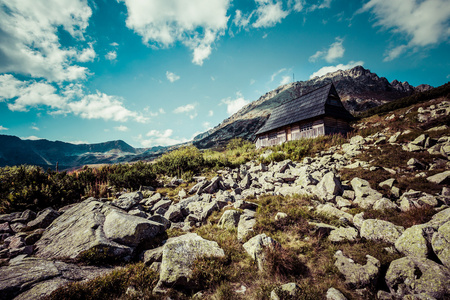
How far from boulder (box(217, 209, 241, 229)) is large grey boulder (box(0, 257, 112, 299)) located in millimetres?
3547

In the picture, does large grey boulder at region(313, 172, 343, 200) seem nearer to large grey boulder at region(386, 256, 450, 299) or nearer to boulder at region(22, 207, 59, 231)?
large grey boulder at region(386, 256, 450, 299)

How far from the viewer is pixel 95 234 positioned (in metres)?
4.94

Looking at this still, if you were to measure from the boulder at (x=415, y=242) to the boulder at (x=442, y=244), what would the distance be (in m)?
0.13

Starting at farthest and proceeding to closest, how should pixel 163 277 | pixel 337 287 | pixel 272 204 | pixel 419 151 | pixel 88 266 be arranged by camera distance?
pixel 419 151
pixel 272 204
pixel 88 266
pixel 163 277
pixel 337 287

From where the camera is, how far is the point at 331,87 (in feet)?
78.2

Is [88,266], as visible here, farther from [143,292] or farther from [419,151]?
[419,151]

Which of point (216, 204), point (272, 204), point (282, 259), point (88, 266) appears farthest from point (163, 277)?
point (272, 204)

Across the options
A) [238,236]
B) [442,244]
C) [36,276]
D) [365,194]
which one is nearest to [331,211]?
[365,194]

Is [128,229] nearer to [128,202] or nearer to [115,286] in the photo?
[115,286]

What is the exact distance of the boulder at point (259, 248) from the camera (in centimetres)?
428

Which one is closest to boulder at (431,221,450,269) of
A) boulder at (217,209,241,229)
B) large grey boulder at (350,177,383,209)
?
large grey boulder at (350,177,383,209)

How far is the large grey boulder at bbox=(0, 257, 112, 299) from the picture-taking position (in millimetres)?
3150

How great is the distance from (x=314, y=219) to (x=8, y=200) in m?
13.2

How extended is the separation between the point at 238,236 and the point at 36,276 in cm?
490
